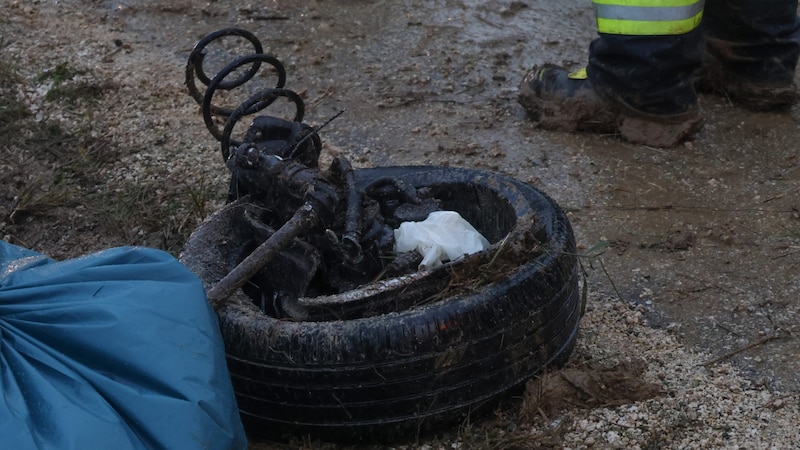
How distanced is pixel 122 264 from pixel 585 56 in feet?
10.4

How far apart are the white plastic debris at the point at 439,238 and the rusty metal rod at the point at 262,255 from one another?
280mm

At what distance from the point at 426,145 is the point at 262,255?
1.81 m

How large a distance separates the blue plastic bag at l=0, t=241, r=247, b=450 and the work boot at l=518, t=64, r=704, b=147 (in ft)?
7.81

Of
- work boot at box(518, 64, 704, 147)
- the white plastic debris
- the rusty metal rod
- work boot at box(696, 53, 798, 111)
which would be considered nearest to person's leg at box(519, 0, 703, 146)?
work boot at box(518, 64, 704, 147)

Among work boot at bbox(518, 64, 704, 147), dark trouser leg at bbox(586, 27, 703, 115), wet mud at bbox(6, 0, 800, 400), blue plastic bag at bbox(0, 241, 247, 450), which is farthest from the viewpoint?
work boot at bbox(518, 64, 704, 147)

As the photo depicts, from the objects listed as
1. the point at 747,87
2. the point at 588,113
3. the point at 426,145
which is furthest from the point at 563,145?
the point at 747,87

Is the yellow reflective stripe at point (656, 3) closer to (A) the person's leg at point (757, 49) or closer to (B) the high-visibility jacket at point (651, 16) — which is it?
(B) the high-visibility jacket at point (651, 16)

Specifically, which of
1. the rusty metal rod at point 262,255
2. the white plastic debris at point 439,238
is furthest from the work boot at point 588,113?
the rusty metal rod at point 262,255

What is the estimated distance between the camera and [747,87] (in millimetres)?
4375

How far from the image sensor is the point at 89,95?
193 inches

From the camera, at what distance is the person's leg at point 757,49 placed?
14.2 feet

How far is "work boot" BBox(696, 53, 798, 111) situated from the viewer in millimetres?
4316

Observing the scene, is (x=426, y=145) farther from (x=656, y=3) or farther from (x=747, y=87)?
(x=747, y=87)

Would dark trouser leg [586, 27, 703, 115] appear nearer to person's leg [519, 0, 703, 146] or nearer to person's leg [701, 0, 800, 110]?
person's leg [519, 0, 703, 146]
